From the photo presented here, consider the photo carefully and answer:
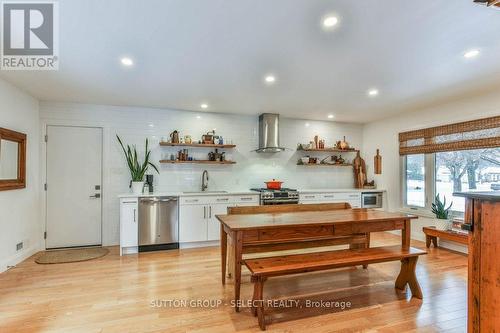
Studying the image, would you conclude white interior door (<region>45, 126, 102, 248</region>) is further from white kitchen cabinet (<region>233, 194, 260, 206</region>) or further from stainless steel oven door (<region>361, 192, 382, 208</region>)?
stainless steel oven door (<region>361, 192, 382, 208</region>)

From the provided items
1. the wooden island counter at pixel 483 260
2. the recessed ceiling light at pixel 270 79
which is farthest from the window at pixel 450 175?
the recessed ceiling light at pixel 270 79

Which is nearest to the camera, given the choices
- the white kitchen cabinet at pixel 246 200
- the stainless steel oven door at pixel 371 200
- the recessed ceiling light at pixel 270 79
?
the recessed ceiling light at pixel 270 79

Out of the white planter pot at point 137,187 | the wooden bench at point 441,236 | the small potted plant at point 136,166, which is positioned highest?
the small potted plant at point 136,166

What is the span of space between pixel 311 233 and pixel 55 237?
421 centimetres

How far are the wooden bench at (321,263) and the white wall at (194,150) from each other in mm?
2971

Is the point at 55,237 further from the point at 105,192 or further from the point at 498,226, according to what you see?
the point at 498,226

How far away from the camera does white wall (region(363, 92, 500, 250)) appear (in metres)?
3.90

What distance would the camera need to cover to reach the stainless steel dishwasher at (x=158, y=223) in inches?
163

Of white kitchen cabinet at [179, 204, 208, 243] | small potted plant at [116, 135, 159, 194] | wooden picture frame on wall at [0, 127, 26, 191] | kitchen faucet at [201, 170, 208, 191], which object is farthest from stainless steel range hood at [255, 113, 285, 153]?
wooden picture frame on wall at [0, 127, 26, 191]

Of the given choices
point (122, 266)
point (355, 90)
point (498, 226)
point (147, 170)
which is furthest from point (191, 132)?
point (498, 226)

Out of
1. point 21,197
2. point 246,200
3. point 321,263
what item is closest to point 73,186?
point 21,197

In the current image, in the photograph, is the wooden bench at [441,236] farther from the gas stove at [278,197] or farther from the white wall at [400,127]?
the gas stove at [278,197]

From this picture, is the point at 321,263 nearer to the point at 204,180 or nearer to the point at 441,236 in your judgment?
the point at 441,236

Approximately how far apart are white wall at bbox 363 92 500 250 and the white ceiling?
1.35ft
